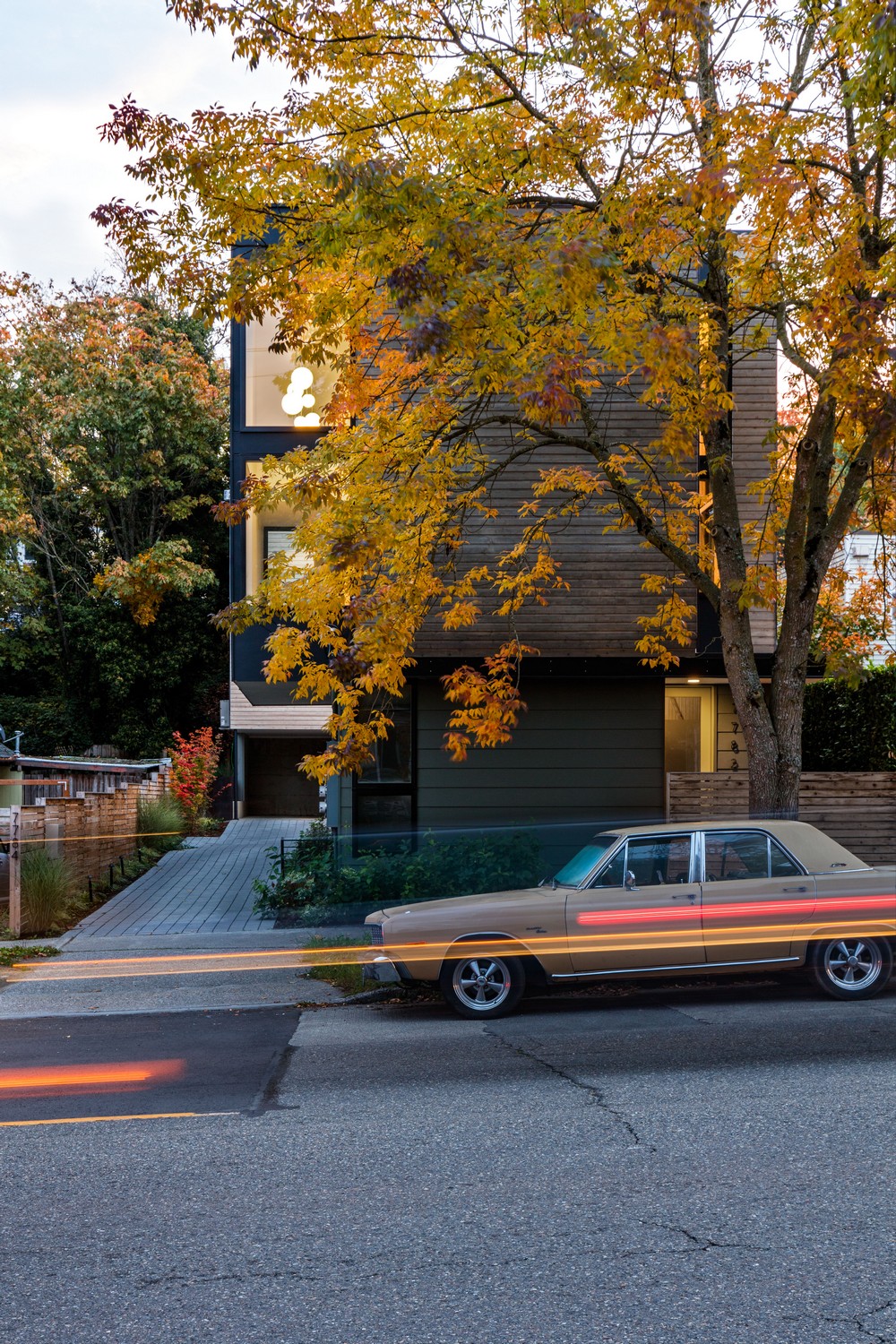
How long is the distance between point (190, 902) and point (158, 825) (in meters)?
5.78

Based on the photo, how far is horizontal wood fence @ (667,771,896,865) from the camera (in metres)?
14.5

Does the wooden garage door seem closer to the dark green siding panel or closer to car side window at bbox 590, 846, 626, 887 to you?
the dark green siding panel

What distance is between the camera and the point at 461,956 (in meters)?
8.74

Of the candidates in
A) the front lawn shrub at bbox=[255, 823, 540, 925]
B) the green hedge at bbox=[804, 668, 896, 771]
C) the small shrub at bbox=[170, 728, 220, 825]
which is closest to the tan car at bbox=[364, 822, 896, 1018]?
the front lawn shrub at bbox=[255, 823, 540, 925]

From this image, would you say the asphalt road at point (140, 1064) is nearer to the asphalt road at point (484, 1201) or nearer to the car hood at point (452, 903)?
the asphalt road at point (484, 1201)

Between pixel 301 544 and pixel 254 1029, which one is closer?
pixel 254 1029

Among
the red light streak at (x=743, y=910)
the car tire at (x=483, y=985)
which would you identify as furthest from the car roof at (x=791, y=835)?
the car tire at (x=483, y=985)

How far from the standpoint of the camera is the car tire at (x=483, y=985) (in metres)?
8.81

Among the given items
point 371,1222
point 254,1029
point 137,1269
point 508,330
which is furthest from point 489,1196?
point 508,330

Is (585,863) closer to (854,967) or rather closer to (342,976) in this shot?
(854,967)

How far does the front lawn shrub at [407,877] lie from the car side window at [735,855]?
14.7 feet

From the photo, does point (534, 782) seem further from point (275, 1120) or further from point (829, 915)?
point (275, 1120)

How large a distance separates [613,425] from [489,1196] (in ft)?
36.3

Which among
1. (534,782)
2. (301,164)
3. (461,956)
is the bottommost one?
(461,956)
